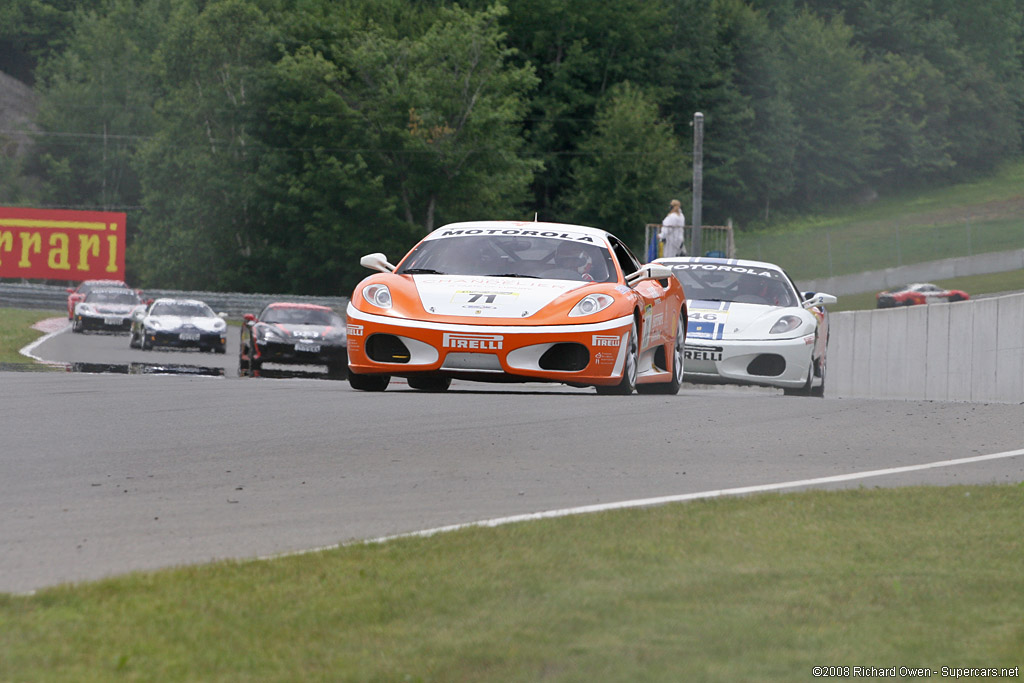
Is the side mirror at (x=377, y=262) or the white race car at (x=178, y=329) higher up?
the side mirror at (x=377, y=262)

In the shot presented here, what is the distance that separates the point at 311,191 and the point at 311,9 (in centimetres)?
1186

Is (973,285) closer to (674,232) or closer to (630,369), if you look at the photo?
(674,232)

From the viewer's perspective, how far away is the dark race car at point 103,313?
38.5 meters

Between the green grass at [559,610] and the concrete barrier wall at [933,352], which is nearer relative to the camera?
the green grass at [559,610]

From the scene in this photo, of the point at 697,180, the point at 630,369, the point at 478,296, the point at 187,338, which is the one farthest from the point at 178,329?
the point at 478,296

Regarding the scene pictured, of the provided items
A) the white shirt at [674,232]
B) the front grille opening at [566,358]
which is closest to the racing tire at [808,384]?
the front grille opening at [566,358]

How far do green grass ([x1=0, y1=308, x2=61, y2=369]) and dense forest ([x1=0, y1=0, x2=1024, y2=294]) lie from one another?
61.3 feet

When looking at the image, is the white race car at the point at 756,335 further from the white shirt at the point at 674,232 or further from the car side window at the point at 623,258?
the white shirt at the point at 674,232

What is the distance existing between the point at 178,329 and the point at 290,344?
27.0 ft

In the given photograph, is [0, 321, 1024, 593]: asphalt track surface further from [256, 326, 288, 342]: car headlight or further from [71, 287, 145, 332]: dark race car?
[71, 287, 145, 332]: dark race car

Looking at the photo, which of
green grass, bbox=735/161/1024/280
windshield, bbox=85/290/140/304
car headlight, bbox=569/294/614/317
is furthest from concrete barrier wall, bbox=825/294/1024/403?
green grass, bbox=735/161/1024/280

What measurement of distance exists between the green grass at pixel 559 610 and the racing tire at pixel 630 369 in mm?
5480

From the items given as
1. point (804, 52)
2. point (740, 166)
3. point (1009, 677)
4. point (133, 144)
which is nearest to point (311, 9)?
point (133, 144)

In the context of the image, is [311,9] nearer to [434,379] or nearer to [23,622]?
[434,379]
